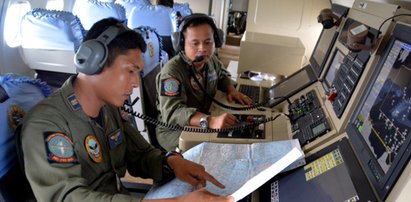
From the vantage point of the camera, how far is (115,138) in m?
1.18

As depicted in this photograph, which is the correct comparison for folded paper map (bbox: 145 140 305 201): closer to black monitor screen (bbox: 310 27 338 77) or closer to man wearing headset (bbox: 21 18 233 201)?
man wearing headset (bbox: 21 18 233 201)

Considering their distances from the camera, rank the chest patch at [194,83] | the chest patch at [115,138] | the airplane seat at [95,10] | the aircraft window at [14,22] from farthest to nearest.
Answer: the airplane seat at [95,10] < the aircraft window at [14,22] < the chest patch at [194,83] < the chest patch at [115,138]

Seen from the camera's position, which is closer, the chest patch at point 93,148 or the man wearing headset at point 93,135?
the man wearing headset at point 93,135

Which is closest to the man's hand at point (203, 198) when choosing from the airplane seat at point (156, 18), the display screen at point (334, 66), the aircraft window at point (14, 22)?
the display screen at point (334, 66)

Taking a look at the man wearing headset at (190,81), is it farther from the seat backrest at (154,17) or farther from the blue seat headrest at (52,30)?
the seat backrest at (154,17)

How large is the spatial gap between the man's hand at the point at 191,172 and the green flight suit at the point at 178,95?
44 centimetres

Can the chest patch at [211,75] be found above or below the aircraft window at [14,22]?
above

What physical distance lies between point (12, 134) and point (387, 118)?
1029 mm

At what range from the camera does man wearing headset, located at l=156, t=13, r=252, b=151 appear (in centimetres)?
162

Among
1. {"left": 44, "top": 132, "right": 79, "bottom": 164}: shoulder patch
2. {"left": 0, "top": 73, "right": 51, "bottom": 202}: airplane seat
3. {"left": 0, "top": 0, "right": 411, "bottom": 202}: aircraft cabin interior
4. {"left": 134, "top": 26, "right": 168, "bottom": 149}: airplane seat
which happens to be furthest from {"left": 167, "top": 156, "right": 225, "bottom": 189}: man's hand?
{"left": 134, "top": 26, "right": 168, "bottom": 149}: airplane seat

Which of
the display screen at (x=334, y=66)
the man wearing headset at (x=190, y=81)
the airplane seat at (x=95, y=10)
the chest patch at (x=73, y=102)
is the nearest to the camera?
the chest patch at (x=73, y=102)

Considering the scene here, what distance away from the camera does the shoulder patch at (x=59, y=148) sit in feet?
2.89

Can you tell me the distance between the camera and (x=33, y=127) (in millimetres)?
881

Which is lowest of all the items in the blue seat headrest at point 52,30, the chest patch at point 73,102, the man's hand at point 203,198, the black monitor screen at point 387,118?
the blue seat headrest at point 52,30
